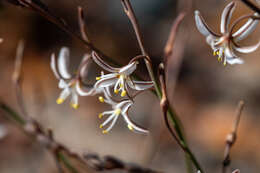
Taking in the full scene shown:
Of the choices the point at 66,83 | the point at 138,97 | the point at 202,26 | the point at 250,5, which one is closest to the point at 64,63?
the point at 66,83

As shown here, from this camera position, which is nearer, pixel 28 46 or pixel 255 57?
pixel 255 57

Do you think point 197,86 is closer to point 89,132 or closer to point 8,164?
point 89,132

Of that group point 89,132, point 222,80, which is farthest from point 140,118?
point 222,80

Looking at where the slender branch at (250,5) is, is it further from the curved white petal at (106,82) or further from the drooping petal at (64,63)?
the drooping petal at (64,63)

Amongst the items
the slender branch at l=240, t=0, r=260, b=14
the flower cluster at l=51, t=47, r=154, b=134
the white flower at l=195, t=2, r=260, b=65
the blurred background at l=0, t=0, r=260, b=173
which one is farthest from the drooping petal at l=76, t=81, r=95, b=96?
the blurred background at l=0, t=0, r=260, b=173

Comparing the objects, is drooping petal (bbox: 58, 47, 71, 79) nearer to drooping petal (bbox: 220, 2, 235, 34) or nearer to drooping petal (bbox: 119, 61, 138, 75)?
drooping petal (bbox: 119, 61, 138, 75)

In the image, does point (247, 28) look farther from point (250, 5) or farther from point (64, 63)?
point (64, 63)
